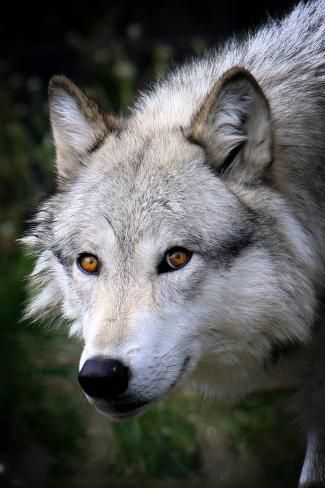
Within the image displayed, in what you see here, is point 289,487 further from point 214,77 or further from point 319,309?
point 214,77

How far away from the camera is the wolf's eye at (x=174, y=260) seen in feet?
14.3

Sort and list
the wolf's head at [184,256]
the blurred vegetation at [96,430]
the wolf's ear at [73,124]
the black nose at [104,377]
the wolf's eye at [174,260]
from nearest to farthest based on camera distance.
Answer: the black nose at [104,377]
the wolf's head at [184,256]
the wolf's eye at [174,260]
the wolf's ear at [73,124]
the blurred vegetation at [96,430]

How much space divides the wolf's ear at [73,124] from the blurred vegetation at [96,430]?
4.38 ft

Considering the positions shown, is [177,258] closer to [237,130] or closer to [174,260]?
[174,260]

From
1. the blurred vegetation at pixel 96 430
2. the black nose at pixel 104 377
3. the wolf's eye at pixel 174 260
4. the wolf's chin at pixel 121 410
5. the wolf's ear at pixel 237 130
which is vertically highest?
the wolf's ear at pixel 237 130

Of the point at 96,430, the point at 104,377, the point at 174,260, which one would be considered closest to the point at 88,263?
the point at 174,260

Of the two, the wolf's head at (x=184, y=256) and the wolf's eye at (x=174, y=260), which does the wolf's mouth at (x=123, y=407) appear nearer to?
the wolf's head at (x=184, y=256)

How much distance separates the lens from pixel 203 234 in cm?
441

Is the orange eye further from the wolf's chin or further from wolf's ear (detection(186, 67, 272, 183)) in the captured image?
the wolf's chin

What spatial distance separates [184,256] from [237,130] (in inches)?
28.1

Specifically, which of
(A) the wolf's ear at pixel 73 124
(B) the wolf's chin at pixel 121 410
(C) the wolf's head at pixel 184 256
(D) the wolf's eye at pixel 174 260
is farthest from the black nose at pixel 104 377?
(A) the wolf's ear at pixel 73 124

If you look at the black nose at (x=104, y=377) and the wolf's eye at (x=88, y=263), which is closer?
Answer: the black nose at (x=104, y=377)

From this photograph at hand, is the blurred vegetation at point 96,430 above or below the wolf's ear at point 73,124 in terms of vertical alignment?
below

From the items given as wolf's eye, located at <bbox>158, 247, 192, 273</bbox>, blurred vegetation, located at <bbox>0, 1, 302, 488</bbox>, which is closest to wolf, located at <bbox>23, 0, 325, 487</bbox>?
wolf's eye, located at <bbox>158, 247, 192, 273</bbox>
